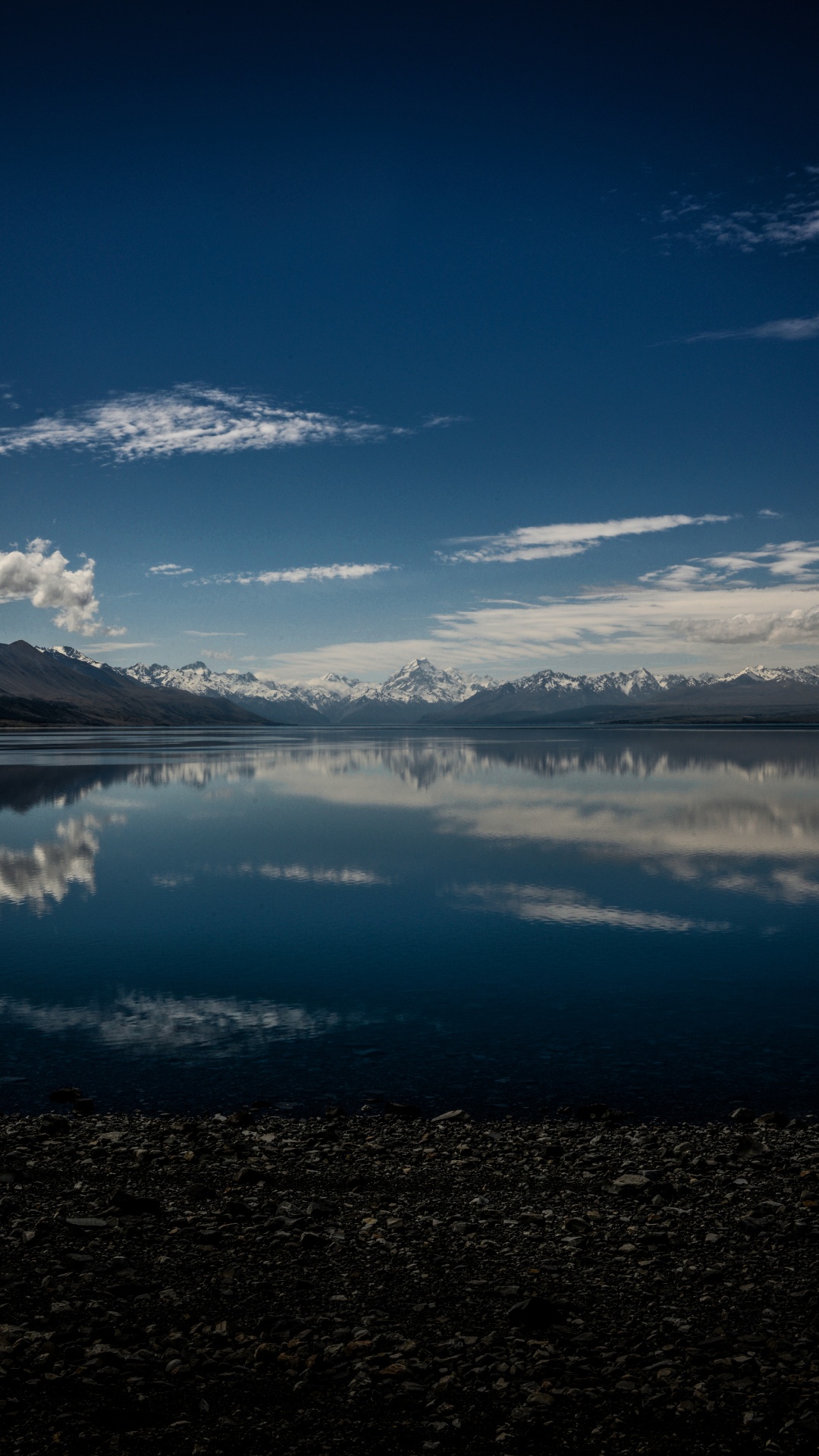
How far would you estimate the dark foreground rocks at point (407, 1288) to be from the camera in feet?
29.9

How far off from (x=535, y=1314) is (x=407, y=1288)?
5.92 feet

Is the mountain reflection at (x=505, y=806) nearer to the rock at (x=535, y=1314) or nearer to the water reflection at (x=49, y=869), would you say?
the water reflection at (x=49, y=869)

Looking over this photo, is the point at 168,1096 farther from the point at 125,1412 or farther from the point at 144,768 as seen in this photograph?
the point at 144,768

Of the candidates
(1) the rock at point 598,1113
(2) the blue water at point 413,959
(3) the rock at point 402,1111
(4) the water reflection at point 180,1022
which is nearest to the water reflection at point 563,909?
(2) the blue water at point 413,959

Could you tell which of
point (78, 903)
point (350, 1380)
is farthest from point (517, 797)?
point (350, 1380)

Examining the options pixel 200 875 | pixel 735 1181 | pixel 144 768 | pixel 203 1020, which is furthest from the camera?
pixel 144 768

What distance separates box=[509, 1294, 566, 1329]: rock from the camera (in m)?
10.6

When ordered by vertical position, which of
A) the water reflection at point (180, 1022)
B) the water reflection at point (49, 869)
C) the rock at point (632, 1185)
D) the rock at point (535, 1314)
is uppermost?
the rock at point (535, 1314)

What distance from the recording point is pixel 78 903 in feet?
127

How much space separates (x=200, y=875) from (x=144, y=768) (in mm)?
87302

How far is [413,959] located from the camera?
30.1 m

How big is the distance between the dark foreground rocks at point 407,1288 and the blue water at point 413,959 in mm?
2784

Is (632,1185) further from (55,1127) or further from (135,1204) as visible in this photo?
(55,1127)

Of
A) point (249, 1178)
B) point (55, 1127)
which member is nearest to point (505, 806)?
point (55, 1127)
